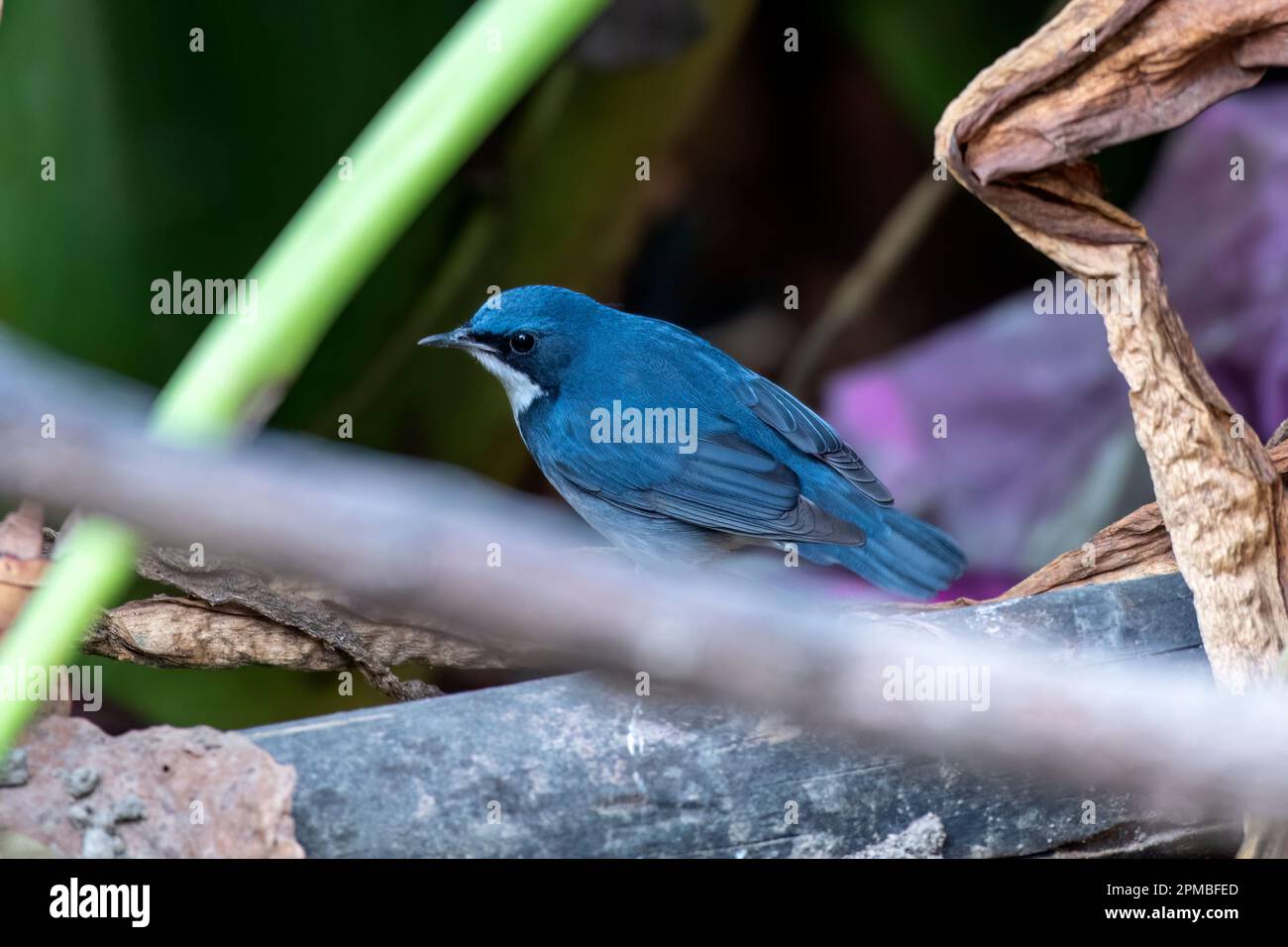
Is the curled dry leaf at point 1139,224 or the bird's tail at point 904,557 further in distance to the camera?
the bird's tail at point 904,557

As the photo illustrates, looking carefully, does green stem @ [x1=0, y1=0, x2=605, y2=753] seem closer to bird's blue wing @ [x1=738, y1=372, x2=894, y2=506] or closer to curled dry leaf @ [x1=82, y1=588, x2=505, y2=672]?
curled dry leaf @ [x1=82, y1=588, x2=505, y2=672]

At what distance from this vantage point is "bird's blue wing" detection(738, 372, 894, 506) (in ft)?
8.43

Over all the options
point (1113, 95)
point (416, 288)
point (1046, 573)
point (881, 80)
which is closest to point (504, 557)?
point (1113, 95)

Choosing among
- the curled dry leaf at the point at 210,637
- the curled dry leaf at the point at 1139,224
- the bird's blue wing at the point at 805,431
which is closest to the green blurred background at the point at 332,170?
the curled dry leaf at the point at 210,637

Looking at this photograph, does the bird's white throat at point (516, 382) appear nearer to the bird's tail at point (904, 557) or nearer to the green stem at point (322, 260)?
the bird's tail at point (904, 557)

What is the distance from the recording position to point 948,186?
3781 millimetres

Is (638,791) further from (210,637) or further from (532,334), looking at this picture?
(532,334)

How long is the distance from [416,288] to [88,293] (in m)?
0.70

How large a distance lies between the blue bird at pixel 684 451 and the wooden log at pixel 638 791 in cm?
79

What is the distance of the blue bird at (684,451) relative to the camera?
2.52 m

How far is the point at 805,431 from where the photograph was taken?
258cm

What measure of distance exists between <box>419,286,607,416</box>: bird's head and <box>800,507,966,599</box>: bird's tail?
25.1 inches

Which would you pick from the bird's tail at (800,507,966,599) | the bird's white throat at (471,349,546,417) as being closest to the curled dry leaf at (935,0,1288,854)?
the bird's tail at (800,507,966,599)

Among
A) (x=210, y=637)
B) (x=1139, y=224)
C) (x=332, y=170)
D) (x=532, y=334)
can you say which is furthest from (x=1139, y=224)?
(x=332, y=170)
